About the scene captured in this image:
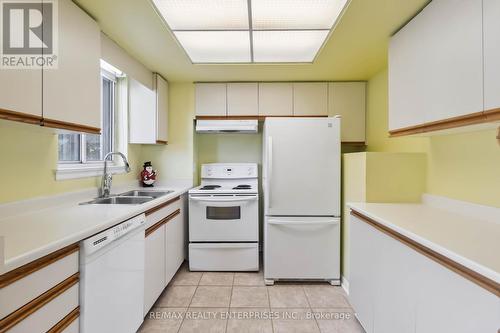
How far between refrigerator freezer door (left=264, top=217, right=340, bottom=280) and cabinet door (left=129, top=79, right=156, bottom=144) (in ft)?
5.22

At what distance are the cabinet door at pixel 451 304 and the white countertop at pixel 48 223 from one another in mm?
1517

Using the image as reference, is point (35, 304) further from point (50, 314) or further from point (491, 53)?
point (491, 53)

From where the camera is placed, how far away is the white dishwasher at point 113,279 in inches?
45.5

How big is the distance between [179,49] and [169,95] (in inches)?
38.7

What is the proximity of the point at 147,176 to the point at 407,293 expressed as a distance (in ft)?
8.32

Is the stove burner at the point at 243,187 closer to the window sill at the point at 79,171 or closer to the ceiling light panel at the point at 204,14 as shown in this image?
the window sill at the point at 79,171

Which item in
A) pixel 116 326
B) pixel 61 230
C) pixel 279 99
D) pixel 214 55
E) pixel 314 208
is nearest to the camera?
pixel 61 230

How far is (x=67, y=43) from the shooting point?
55.2 inches

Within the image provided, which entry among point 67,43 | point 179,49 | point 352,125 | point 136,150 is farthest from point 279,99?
point 67,43

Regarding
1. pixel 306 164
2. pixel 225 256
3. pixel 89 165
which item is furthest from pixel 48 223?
pixel 306 164

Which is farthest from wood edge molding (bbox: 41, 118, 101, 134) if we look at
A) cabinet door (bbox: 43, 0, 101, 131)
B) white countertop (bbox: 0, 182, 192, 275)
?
white countertop (bbox: 0, 182, 192, 275)

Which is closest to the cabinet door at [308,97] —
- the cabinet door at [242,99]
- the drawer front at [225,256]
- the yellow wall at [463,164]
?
the cabinet door at [242,99]

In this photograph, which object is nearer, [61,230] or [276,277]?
[61,230]

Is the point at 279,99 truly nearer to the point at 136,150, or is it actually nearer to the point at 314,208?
the point at 314,208
